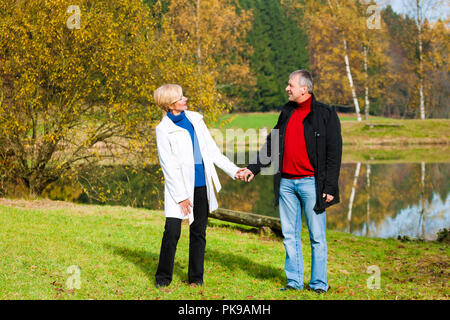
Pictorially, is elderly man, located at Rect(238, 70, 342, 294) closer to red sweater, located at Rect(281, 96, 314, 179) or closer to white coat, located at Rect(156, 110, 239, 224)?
red sweater, located at Rect(281, 96, 314, 179)

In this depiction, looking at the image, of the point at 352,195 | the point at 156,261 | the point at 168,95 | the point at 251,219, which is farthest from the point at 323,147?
the point at 352,195

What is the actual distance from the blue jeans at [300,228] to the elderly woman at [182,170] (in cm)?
69

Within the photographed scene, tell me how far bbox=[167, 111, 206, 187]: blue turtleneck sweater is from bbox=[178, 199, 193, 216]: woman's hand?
0.24 metres

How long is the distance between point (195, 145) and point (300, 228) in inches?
60.8

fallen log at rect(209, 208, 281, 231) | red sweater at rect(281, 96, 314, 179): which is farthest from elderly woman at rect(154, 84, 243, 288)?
fallen log at rect(209, 208, 281, 231)

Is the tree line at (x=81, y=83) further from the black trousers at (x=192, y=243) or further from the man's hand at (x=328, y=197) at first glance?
the man's hand at (x=328, y=197)

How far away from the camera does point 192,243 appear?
5926 mm

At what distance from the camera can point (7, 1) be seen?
1257cm

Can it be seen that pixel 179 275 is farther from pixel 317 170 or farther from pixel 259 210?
pixel 259 210

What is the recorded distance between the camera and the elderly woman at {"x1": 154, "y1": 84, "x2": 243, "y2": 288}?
5641 mm

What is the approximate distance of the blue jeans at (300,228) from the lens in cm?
562

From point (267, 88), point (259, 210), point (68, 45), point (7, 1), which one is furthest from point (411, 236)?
point (267, 88)

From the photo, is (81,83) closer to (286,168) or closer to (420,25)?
(286,168)

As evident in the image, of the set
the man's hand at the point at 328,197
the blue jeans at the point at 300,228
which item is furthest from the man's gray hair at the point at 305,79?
the man's hand at the point at 328,197
